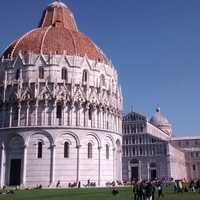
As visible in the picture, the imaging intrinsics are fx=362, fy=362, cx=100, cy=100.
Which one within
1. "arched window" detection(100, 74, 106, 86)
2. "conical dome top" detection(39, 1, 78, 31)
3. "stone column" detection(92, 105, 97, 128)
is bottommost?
"stone column" detection(92, 105, 97, 128)

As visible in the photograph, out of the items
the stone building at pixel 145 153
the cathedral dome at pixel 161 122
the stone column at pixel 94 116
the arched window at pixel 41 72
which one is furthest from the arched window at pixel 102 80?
the cathedral dome at pixel 161 122

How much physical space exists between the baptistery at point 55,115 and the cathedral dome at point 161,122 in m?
68.8

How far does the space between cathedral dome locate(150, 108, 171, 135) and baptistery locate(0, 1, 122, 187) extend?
226 feet

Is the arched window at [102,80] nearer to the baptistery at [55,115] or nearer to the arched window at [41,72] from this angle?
the baptistery at [55,115]

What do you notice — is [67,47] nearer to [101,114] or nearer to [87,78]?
[87,78]

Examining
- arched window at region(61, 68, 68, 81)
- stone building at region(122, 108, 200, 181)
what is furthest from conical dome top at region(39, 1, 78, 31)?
stone building at region(122, 108, 200, 181)

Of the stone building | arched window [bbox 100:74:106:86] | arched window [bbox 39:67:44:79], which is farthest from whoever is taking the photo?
the stone building

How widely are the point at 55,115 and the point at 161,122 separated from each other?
259 feet

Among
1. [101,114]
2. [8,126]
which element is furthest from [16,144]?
[101,114]

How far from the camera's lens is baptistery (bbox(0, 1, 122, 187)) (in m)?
46.3

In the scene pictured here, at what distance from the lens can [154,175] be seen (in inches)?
3585

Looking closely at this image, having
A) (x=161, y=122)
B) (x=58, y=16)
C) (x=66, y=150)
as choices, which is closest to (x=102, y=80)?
(x=66, y=150)

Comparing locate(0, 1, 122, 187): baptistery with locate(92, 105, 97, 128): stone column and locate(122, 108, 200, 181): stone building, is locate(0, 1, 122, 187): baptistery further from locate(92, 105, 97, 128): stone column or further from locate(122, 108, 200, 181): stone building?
locate(122, 108, 200, 181): stone building

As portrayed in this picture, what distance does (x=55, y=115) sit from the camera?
154ft
